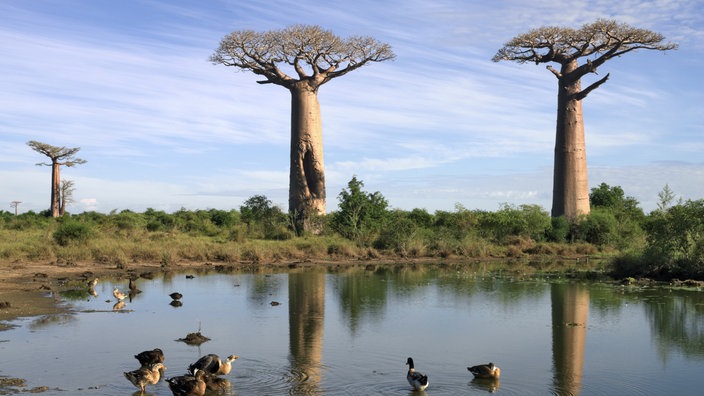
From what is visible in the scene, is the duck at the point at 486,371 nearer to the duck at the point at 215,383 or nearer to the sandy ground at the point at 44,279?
the duck at the point at 215,383

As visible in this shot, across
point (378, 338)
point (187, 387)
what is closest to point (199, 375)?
point (187, 387)

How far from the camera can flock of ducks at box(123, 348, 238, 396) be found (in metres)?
6.70

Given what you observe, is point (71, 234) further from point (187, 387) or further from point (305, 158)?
point (187, 387)

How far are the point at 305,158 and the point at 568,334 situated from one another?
19722mm

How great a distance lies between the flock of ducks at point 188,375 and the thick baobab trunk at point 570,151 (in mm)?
22626

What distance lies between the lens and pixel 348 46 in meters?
27.6

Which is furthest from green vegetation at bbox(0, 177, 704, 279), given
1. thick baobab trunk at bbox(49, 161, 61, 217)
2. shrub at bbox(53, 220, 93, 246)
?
thick baobab trunk at bbox(49, 161, 61, 217)

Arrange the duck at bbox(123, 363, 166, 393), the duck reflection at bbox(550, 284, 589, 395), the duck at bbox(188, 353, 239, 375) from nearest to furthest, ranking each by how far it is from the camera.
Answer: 1. the duck at bbox(123, 363, 166, 393)
2. the duck at bbox(188, 353, 239, 375)
3. the duck reflection at bbox(550, 284, 589, 395)

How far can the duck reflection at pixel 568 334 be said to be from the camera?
24.5 ft

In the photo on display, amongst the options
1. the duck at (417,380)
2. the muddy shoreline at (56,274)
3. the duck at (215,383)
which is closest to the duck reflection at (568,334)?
the duck at (417,380)

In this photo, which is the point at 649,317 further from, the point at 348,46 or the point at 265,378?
the point at 348,46

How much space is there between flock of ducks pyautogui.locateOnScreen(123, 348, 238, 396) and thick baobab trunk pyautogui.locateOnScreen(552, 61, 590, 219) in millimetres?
22626

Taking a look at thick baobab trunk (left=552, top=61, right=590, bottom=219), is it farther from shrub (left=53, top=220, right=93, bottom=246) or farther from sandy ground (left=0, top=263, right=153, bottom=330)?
shrub (left=53, top=220, right=93, bottom=246)

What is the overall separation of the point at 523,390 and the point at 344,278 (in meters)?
10.5
